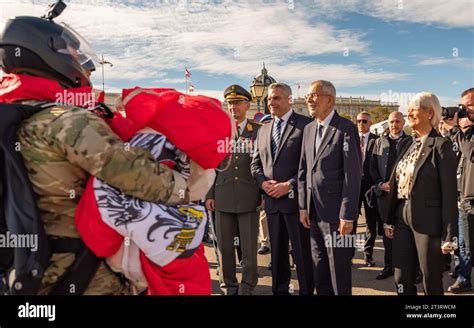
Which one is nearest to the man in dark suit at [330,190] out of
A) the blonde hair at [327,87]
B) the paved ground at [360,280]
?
the blonde hair at [327,87]

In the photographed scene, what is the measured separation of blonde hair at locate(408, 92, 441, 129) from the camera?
11.3 ft

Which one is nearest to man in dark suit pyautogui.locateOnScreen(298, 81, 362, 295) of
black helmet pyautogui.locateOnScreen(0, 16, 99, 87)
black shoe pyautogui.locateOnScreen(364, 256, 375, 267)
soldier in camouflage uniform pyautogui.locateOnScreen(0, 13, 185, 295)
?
soldier in camouflage uniform pyautogui.locateOnScreen(0, 13, 185, 295)

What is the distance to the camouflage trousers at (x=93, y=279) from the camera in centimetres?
184

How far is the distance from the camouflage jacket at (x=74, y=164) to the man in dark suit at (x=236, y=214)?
277 centimetres

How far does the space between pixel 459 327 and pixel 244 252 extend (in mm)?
2264

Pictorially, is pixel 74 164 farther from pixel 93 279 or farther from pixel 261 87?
pixel 261 87

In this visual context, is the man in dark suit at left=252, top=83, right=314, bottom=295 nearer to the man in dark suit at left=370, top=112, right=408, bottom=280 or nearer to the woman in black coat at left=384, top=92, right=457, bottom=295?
the woman in black coat at left=384, top=92, right=457, bottom=295

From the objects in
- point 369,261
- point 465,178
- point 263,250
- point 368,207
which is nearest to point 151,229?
point 465,178

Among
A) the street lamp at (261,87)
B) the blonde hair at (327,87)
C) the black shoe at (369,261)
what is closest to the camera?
the blonde hair at (327,87)

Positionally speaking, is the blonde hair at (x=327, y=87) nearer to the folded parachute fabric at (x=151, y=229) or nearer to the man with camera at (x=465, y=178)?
the man with camera at (x=465, y=178)

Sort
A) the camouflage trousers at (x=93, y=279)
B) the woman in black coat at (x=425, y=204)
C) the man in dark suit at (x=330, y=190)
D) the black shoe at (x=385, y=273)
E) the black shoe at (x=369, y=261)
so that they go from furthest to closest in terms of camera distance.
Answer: the black shoe at (x=369, y=261) < the black shoe at (x=385, y=273) < the man in dark suit at (x=330, y=190) < the woman in black coat at (x=425, y=204) < the camouflage trousers at (x=93, y=279)

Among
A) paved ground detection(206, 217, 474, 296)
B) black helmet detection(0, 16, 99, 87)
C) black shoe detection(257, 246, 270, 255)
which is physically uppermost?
black helmet detection(0, 16, 99, 87)

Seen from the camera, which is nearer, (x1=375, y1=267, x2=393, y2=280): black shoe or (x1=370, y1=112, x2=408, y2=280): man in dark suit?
(x1=375, y1=267, x2=393, y2=280): black shoe

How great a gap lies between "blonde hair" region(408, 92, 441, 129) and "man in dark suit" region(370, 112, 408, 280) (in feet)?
6.96
